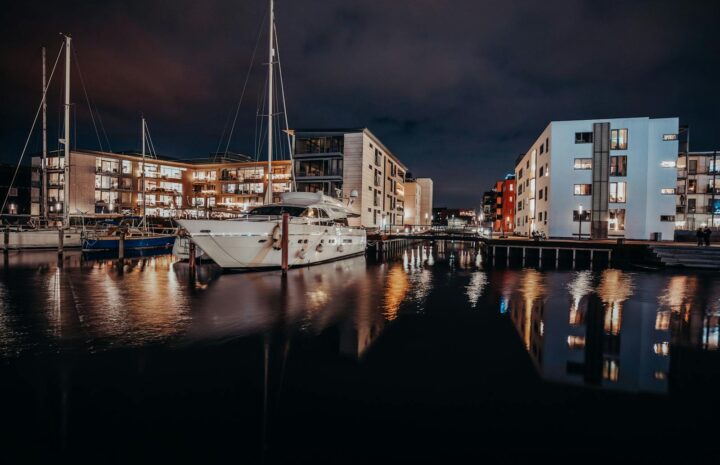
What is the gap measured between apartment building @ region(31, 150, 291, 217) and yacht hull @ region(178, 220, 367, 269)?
3958cm

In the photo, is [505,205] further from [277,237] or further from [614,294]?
[277,237]

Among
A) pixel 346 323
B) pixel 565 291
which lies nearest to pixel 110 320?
pixel 346 323

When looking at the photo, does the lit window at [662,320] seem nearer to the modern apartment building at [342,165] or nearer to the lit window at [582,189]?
the lit window at [582,189]

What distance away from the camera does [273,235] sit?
1895cm

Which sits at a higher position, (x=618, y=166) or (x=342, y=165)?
(x=342, y=165)

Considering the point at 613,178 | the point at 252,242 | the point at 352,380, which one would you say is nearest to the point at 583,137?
the point at 613,178

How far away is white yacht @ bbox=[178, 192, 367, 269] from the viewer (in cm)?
1733

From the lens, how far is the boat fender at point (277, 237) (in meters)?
18.9

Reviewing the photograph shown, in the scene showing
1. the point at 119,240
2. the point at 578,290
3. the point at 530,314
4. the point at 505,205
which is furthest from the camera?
the point at 505,205

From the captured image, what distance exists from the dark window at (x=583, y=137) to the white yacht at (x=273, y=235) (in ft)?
92.6

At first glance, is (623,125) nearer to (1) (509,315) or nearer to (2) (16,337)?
(1) (509,315)

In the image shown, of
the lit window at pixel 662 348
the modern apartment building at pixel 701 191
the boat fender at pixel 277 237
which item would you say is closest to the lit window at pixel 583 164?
the modern apartment building at pixel 701 191

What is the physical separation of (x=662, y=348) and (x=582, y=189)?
36632 mm

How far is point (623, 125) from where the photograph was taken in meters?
38.7
